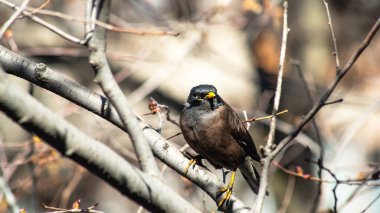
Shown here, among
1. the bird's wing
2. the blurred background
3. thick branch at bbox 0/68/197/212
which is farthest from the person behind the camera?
the blurred background

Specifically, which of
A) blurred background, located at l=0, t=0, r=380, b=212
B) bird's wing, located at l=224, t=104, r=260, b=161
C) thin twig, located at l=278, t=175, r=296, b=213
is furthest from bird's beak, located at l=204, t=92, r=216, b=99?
blurred background, located at l=0, t=0, r=380, b=212

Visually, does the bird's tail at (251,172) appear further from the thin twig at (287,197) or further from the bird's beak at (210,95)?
the bird's beak at (210,95)

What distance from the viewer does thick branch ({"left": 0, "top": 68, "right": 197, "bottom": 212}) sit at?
96.7 inches

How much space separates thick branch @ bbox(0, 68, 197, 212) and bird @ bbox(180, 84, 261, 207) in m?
2.75

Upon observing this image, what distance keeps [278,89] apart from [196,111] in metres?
1.90

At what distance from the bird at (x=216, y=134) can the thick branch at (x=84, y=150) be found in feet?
9.01

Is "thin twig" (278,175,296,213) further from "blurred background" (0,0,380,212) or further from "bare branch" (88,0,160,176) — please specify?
"bare branch" (88,0,160,176)

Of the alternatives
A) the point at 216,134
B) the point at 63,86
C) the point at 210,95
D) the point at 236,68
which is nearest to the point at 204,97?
the point at 210,95

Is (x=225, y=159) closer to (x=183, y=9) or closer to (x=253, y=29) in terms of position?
(x=183, y=9)

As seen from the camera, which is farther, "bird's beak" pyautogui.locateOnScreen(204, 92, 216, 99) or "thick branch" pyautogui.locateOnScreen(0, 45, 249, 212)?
"bird's beak" pyautogui.locateOnScreen(204, 92, 216, 99)

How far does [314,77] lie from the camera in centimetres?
1204

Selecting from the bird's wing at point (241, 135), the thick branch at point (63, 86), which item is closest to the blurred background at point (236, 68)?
the bird's wing at point (241, 135)

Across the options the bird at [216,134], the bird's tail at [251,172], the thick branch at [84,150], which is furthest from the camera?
the bird's tail at [251,172]

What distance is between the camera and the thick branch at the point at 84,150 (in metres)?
2.46
